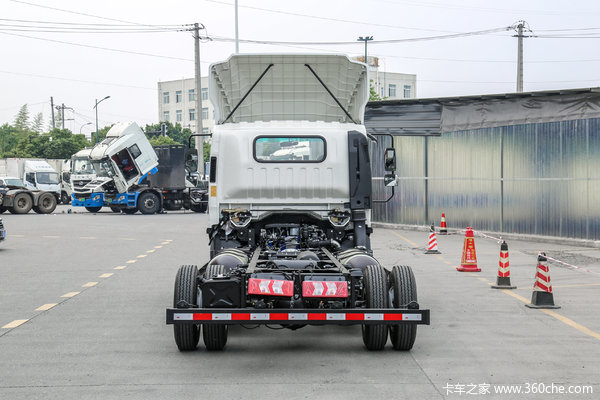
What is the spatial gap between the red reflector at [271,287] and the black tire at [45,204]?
37.3 meters

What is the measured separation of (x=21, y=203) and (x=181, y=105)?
3082 inches

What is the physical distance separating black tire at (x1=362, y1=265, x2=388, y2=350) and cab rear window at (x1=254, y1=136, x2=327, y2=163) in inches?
116

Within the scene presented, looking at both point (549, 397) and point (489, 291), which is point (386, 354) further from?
point (489, 291)

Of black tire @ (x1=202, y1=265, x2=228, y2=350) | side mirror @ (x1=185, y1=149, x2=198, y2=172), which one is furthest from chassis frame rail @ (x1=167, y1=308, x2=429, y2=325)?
side mirror @ (x1=185, y1=149, x2=198, y2=172)

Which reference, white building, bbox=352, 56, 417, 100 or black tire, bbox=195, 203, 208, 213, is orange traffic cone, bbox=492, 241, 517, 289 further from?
white building, bbox=352, 56, 417, 100

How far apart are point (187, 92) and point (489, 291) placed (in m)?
107

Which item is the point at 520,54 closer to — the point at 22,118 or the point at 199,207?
the point at 199,207

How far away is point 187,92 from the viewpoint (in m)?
117

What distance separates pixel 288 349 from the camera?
8.34 meters

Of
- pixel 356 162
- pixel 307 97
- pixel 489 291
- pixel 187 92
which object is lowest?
pixel 489 291

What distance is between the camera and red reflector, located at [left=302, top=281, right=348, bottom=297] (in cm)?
760

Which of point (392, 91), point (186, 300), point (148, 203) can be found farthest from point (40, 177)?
point (392, 91)

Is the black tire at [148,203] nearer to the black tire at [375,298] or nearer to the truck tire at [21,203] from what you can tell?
the truck tire at [21,203]

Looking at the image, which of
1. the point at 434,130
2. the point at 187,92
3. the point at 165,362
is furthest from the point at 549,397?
the point at 187,92
